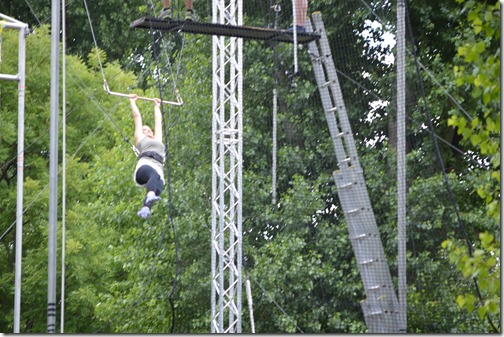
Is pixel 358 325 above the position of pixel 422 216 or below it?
below

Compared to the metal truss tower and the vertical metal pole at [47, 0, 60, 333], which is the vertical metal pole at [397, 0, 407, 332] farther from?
the vertical metal pole at [47, 0, 60, 333]

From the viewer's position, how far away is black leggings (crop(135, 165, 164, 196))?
28.8 ft

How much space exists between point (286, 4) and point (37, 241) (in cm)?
503

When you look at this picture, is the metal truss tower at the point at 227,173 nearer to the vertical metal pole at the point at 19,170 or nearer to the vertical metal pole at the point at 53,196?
the vertical metal pole at the point at 53,196

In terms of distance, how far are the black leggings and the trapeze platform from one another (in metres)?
1.04

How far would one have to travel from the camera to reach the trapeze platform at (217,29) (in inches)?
356

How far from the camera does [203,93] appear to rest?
13.2 metres

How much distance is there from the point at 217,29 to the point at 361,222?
2.15 metres

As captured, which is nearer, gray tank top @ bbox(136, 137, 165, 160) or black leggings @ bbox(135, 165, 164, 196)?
black leggings @ bbox(135, 165, 164, 196)

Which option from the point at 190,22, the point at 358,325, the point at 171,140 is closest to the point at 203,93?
the point at 171,140

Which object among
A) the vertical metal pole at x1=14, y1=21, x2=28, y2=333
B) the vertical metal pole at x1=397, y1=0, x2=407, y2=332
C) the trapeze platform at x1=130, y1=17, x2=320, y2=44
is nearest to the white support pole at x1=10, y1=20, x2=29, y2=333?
the vertical metal pole at x1=14, y1=21, x2=28, y2=333

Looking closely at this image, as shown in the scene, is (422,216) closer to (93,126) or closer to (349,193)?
(349,193)

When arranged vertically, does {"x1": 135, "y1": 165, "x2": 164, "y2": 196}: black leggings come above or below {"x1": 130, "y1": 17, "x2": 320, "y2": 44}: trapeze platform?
below

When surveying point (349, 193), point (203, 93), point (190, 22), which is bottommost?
point (349, 193)
